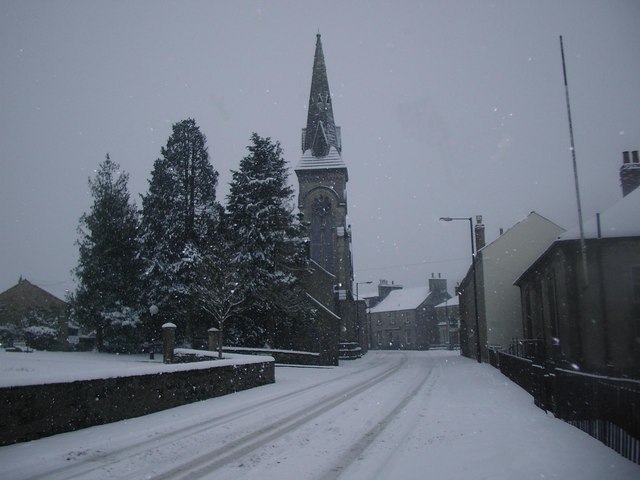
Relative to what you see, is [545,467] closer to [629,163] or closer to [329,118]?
[629,163]

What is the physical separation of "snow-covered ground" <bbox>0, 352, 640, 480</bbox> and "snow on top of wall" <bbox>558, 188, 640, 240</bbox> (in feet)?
33.4

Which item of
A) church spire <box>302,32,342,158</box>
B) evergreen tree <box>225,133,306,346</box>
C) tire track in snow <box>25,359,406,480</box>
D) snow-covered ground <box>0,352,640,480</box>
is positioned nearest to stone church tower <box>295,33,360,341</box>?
church spire <box>302,32,342,158</box>

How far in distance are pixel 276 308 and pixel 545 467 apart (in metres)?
26.0

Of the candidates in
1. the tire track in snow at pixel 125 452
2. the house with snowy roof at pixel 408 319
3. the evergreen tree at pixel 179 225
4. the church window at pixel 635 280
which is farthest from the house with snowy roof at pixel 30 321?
the house with snowy roof at pixel 408 319

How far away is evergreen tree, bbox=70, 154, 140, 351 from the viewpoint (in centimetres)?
3550

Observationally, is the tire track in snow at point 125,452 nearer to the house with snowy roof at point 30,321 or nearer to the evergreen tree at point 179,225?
the evergreen tree at point 179,225

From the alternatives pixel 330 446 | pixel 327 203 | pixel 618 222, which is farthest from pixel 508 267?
pixel 330 446

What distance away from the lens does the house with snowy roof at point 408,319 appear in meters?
81.5

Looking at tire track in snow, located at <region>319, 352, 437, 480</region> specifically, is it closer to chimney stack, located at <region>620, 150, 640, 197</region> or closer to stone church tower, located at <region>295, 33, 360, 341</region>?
chimney stack, located at <region>620, 150, 640, 197</region>

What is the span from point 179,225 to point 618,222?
26181mm

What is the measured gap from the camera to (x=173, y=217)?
34.7 metres

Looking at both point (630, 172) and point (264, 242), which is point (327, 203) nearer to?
point (264, 242)

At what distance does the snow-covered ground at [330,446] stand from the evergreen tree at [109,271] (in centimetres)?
2482

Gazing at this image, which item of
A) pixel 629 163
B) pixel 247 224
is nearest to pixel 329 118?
pixel 247 224
